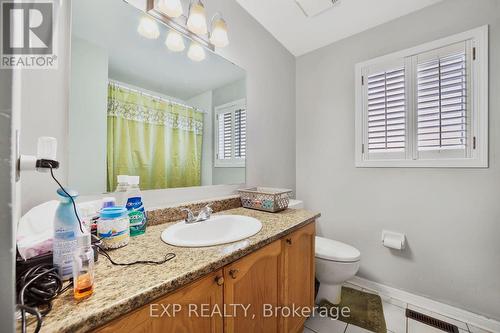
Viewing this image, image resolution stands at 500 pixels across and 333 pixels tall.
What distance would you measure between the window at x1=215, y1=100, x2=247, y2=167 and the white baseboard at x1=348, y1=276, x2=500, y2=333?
1.56m

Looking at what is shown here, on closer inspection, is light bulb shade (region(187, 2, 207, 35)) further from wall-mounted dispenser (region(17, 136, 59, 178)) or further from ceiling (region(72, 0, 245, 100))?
wall-mounted dispenser (region(17, 136, 59, 178))

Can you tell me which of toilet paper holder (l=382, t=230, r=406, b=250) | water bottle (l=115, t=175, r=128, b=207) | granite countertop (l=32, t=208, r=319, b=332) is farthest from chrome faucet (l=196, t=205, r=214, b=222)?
toilet paper holder (l=382, t=230, r=406, b=250)

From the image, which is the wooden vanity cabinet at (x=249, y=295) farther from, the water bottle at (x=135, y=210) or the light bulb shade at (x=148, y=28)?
the light bulb shade at (x=148, y=28)

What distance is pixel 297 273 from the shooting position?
1155 mm

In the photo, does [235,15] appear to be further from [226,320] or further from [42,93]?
[226,320]

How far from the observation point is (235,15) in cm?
156

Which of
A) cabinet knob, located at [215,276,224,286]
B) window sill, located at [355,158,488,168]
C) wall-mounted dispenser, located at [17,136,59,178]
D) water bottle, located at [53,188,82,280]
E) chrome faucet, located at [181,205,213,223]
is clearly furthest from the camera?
window sill, located at [355,158,488,168]

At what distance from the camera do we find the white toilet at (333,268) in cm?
143

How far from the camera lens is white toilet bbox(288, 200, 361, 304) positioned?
143 centimetres

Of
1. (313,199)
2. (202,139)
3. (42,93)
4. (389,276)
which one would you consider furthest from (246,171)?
(389,276)

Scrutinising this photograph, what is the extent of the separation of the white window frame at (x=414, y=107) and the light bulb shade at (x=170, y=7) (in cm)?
158

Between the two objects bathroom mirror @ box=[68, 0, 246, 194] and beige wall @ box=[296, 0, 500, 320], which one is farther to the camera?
beige wall @ box=[296, 0, 500, 320]

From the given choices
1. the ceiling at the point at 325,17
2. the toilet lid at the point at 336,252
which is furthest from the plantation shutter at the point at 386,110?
the toilet lid at the point at 336,252

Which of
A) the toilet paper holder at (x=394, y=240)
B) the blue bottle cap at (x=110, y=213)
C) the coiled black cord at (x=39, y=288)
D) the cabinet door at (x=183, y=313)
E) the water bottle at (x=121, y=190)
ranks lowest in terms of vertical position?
the toilet paper holder at (x=394, y=240)
